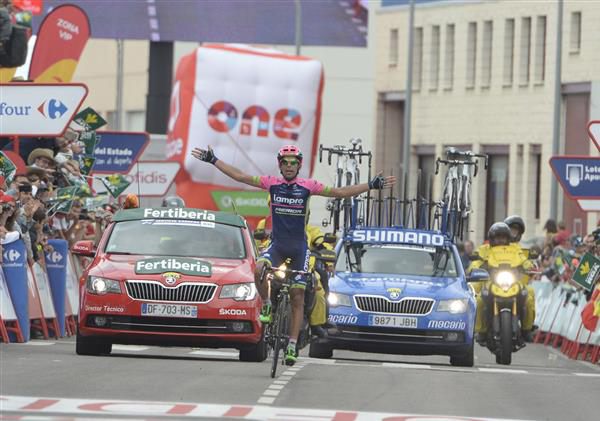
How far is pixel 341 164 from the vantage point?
115ft

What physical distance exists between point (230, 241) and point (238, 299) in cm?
140

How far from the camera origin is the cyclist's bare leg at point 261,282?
21328mm

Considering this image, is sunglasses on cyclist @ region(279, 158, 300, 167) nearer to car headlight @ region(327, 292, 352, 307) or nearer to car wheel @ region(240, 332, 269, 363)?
car wheel @ region(240, 332, 269, 363)

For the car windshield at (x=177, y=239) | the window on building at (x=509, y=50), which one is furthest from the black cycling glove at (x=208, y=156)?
the window on building at (x=509, y=50)

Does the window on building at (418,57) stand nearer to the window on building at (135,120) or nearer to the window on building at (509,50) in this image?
the window on building at (509,50)

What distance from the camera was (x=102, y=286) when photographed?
22.8 m

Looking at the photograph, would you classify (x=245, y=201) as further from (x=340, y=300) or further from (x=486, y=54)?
(x=340, y=300)

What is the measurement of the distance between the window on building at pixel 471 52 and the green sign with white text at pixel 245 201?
1029 inches

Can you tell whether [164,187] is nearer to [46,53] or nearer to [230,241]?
[46,53]

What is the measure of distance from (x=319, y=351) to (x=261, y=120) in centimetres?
3832

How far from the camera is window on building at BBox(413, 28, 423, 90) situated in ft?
304

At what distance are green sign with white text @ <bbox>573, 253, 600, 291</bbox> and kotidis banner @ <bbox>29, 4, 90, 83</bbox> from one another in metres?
9.78

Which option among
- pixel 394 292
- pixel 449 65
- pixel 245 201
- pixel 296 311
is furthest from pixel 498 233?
pixel 449 65

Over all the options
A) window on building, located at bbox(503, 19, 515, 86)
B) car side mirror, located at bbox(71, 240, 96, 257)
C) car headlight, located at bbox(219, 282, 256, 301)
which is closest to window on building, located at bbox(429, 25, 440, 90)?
window on building, located at bbox(503, 19, 515, 86)
